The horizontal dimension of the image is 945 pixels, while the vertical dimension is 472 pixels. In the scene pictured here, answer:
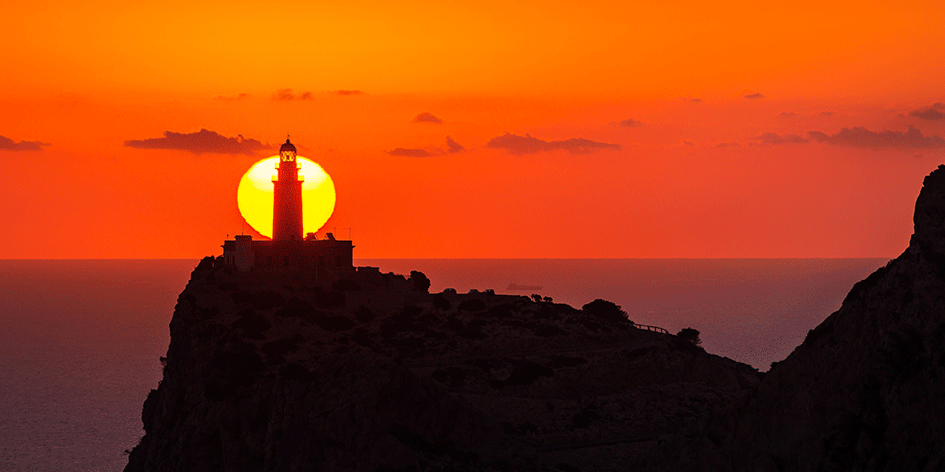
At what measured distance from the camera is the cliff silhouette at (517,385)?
40781 millimetres

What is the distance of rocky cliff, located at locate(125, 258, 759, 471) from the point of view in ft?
184

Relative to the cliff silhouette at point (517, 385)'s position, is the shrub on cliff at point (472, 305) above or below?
above

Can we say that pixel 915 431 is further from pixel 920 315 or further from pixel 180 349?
pixel 180 349

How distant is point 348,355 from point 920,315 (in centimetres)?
3421

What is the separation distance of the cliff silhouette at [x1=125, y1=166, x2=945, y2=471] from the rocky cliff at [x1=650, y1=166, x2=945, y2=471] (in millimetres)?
70

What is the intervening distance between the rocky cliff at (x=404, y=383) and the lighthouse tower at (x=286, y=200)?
5.22 meters

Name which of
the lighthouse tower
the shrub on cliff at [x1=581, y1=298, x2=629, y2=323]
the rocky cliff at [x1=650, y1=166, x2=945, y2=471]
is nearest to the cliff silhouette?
the rocky cliff at [x1=650, y1=166, x2=945, y2=471]

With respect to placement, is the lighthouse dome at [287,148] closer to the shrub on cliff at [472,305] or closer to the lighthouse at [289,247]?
the lighthouse at [289,247]

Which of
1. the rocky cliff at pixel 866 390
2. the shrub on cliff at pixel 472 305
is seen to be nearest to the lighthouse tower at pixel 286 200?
the shrub on cliff at pixel 472 305

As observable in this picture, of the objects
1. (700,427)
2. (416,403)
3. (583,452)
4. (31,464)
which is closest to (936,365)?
(700,427)

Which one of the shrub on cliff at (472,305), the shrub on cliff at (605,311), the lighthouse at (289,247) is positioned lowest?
the shrub on cliff at (605,311)

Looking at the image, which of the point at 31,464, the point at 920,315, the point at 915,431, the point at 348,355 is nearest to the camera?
the point at 915,431

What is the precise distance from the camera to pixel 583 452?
191 feet

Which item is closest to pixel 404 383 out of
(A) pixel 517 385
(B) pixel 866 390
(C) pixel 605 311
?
(A) pixel 517 385
